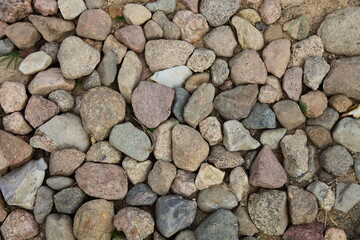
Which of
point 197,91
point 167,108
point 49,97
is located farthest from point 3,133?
point 197,91

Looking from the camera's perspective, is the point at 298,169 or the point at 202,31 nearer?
the point at 298,169

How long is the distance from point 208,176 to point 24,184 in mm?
1059

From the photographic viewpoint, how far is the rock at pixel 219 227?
2.12m

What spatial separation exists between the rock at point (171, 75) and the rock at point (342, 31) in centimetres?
85

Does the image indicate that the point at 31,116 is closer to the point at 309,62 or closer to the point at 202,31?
the point at 202,31

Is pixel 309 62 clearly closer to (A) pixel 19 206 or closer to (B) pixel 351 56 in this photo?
(B) pixel 351 56

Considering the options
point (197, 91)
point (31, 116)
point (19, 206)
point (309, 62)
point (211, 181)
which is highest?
point (309, 62)

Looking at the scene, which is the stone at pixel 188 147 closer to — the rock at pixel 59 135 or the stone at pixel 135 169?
the stone at pixel 135 169

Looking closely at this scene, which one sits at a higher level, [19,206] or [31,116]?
[31,116]

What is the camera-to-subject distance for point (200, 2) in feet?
7.78

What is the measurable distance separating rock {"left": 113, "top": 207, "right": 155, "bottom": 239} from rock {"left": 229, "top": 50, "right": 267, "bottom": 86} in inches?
37.3

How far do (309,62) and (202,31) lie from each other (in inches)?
26.2

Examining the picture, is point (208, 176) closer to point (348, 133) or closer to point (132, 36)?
point (348, 133)

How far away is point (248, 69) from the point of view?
7.40 ft
